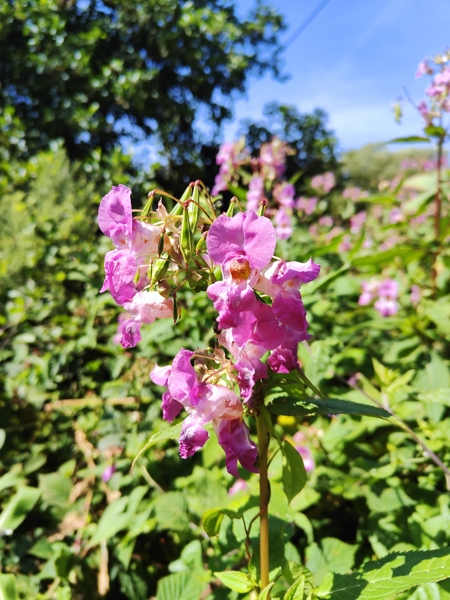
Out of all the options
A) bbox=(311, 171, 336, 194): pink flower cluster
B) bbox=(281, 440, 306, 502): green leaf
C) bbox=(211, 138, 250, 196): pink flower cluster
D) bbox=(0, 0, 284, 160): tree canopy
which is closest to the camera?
bbox=(281, 440, 306, 502): green leaf

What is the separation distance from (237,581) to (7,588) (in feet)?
2.55

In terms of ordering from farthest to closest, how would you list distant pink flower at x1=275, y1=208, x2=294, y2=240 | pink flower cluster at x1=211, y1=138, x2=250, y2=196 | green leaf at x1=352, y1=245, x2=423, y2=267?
1. pink flower cluster at x1=211, y1=138, x2=250, y2=196
2. distant pink flower at x1=275, y1=208, x2=294, y2=240
3. green leaf at x1=352, y1=245, x2=423, y2=267

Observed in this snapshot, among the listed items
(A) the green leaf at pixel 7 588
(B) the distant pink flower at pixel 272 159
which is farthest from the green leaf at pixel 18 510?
(B) the distant pink flower at pixel 272 159

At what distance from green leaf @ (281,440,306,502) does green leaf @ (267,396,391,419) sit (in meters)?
0.09

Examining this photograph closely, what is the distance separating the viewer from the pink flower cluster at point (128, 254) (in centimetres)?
71

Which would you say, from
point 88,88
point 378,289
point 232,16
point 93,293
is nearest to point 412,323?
point 378,289

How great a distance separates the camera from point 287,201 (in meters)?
2.57

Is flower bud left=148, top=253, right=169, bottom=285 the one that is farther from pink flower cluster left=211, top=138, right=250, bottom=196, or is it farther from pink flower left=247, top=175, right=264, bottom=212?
pink flower cluster left=211, top=138, right=250, bottom=196

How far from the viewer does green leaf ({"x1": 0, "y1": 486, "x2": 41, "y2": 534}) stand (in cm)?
138

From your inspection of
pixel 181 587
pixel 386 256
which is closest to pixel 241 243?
pixel 181 587

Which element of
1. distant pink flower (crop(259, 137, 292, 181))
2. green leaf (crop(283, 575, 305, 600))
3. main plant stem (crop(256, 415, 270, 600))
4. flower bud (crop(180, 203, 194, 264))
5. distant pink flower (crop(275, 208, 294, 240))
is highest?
distant pink flower (crop(259, 137, 292, 181))

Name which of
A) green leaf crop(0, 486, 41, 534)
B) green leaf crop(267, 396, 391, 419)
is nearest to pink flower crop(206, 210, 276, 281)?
green leaf crop(267, 396, 391, 419)

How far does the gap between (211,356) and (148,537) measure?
1.27 m

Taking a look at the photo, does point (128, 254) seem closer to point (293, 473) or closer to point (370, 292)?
point (293, 473)
